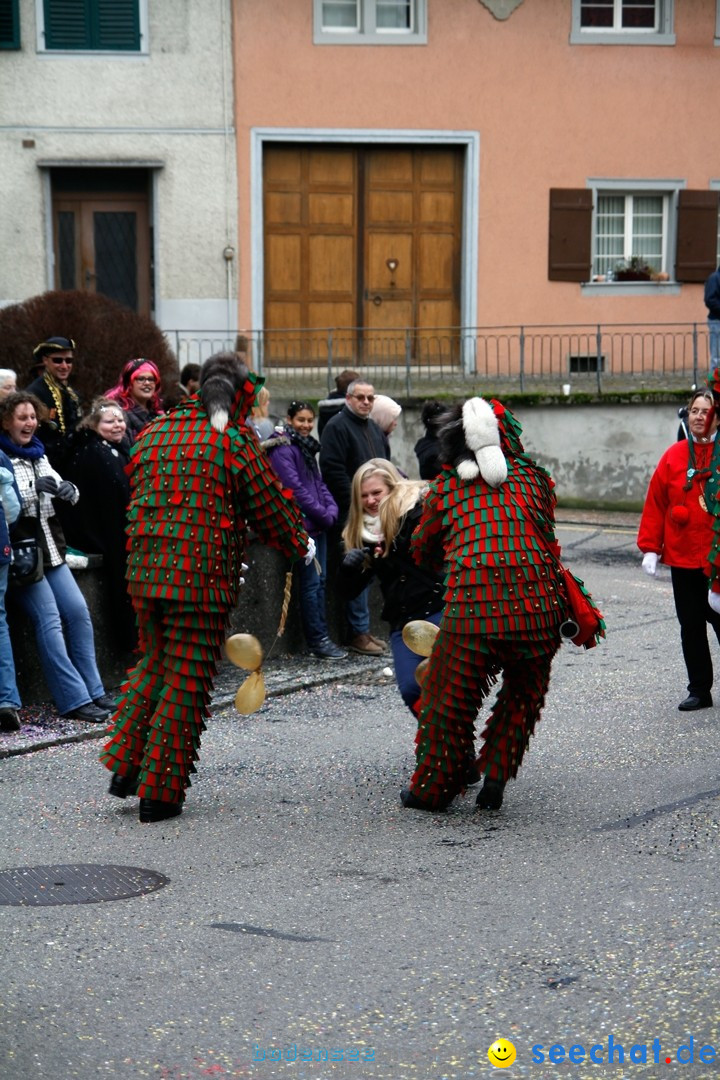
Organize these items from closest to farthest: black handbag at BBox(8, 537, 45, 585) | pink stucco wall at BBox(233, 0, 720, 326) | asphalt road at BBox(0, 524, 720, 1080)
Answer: asphalt road at BBox(0, 524, 720, 1080) < black handbag at BBox(8, 537, 45, 585) < pink stucco wall at BBox(233, 0, 720, 326)

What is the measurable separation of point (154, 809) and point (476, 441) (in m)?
2.06

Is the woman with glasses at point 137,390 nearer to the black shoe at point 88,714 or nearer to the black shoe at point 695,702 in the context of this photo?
the black shoe at point 88,714

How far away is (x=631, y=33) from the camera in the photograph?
22.6 metres

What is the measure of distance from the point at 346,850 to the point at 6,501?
3.05 meters

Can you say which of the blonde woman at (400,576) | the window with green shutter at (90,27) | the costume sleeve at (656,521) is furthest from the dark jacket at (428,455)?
the window with green shutter at (90,27)

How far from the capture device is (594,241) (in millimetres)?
23328

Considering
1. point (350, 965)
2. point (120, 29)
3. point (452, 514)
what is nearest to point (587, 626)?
point (452, 514)

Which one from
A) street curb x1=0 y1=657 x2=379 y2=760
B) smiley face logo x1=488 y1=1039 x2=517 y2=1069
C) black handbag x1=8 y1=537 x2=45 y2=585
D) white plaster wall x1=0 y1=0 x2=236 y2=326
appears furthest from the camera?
white plaster wall x1=0 y1=0 x2=236 y2=326

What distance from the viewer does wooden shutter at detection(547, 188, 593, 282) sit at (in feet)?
74.0

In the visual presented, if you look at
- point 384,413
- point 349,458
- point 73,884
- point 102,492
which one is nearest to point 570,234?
point 384,413

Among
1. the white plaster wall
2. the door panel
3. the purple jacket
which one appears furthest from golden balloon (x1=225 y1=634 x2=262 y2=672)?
the door panel

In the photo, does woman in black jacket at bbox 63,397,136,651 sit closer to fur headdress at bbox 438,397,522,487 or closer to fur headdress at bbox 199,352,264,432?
fur headdress at bbox 199,352,264,432

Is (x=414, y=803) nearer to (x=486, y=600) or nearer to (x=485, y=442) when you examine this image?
(x=486, y=600)

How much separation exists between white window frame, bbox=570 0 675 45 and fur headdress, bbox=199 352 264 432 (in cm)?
1697
